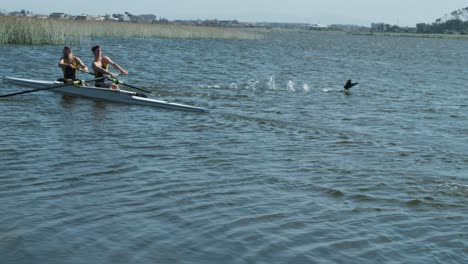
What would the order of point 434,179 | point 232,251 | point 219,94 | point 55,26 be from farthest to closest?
point 55,26
point 219,94
point 434,179
point 232,251

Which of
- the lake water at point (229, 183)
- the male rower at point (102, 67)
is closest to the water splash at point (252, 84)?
the lake water at point (229, 183)

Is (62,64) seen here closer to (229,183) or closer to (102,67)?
(102,67)

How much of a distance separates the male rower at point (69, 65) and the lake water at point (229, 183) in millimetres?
1041

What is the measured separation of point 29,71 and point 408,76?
2012 cm

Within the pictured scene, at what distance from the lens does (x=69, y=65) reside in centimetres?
1838

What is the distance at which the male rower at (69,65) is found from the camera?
60.1ft

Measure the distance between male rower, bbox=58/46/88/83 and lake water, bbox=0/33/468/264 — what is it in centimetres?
104

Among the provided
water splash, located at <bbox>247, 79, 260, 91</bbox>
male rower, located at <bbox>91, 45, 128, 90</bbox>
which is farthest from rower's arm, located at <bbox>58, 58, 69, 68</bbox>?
water splash, located at <bbox>247, 79, 260, 91</bbox>

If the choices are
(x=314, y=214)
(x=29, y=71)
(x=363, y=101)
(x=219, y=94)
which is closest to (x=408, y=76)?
(x=363, y=101)

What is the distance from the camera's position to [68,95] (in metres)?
18.3

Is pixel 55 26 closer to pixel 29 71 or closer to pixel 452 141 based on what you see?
pixel 29 71

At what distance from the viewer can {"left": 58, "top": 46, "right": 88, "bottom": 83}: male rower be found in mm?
18312

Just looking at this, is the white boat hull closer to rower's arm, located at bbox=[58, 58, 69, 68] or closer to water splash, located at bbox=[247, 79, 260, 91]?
rower's arm, located at bbox=[58, 58, 69, 68]

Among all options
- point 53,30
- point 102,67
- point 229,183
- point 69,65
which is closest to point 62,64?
point 69,65
